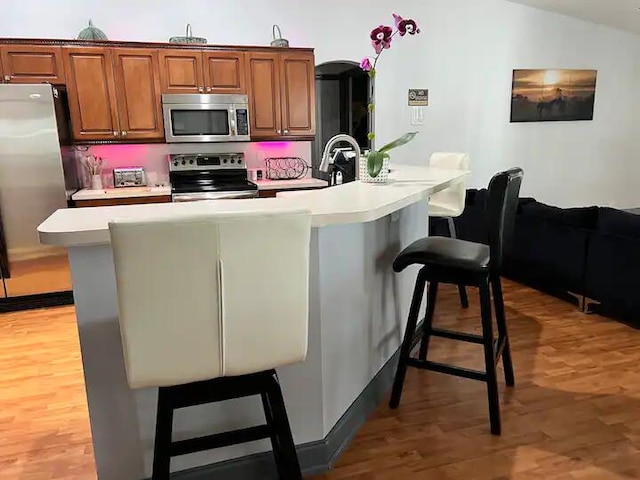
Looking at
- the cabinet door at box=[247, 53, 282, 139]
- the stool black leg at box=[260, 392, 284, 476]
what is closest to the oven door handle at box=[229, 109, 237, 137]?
the cabinet door at box=[247, 53, 282, 139]

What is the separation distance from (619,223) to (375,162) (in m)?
1.92

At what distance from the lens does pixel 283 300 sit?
1348 millimetres

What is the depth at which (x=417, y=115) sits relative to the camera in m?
5.49

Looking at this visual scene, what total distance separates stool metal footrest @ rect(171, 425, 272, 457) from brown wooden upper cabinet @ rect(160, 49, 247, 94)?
11.6 feet

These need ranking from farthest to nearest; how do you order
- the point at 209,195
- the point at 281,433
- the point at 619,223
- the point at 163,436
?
the point at 209,195, the point at 619,223, the point at 281,433, the point at 163,436

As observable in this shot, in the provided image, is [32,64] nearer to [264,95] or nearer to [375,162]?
[264,95]

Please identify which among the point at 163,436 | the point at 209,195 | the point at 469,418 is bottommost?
the point at 469,418

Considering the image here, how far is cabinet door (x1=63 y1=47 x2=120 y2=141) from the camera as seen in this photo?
4.01m

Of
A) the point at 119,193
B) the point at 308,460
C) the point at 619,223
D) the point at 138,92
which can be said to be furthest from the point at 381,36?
the point at 119,193

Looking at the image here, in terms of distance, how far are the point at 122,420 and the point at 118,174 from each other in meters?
3.33

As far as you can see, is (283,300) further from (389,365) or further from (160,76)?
(160,76)

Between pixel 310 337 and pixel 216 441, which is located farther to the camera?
pixel 310 337

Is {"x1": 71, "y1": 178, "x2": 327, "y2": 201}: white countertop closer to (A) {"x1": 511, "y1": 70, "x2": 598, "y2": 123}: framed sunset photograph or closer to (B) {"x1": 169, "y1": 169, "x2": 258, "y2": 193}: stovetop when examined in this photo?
(B) {"x1": 169, "y1": 169, "x2": 258, "y2": 193}: stovetop

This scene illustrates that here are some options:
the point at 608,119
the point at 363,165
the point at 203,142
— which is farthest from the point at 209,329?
the point at 608,119
